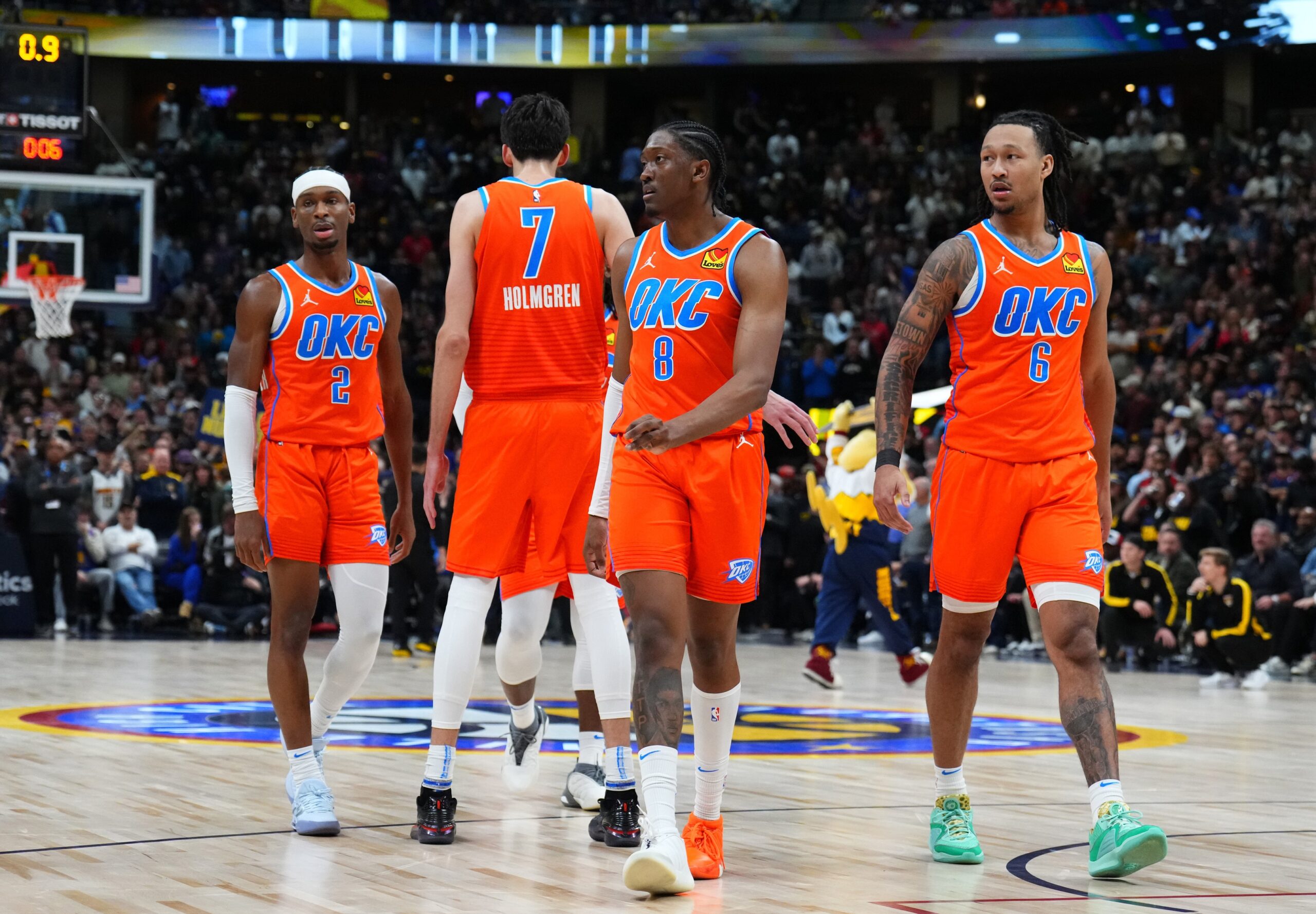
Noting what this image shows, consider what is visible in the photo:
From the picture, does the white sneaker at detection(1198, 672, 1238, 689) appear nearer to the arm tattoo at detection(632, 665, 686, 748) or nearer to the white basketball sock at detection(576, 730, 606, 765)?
the white basketball sock at detection(576, 730, 606, 765)

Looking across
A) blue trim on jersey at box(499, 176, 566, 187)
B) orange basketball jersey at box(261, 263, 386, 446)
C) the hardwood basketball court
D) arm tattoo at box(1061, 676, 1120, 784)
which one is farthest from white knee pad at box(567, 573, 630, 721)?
arm tattoo at box(1061, 676, 1120, 784)

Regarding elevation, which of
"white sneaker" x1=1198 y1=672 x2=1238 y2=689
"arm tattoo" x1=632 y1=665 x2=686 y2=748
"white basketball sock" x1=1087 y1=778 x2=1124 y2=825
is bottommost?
"white sneaker" x1=1198 y1=672 x2=1238 y2=689

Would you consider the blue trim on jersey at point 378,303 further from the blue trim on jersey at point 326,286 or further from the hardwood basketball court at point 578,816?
the hardwood basketball court at point 578,816

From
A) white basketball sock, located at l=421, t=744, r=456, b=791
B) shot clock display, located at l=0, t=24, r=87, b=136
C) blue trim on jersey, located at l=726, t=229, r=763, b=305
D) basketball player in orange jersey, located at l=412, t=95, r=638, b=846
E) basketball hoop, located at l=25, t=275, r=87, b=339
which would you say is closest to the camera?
blue trim on jersey, located at l=726, t=229, r=763, b=305

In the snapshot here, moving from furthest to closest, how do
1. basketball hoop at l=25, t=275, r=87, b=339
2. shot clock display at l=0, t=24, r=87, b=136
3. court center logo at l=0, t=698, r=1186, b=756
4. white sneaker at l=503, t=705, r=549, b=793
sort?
1. basketball hoop at l=25, t=275, r=87, b=339
2. shot clock display at l=0, t=24, r=87, b=136
3. court center logo at l=0, t=698, r=1186, b=756
4. white sneaker at l=503, t=705, r=549, b=793

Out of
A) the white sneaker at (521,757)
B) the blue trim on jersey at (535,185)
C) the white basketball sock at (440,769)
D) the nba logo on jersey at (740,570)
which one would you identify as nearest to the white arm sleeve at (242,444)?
the white basketball sock at (440,769)

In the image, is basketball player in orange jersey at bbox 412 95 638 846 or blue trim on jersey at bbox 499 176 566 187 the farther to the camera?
blue trim on jersey at bbox 499 176 566 187

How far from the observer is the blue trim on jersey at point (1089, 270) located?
5.08 m

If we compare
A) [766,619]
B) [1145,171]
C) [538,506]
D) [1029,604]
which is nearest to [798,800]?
[538,506]

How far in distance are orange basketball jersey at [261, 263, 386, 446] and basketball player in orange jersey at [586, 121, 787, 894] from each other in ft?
3.95

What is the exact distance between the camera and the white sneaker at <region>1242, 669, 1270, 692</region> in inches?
501

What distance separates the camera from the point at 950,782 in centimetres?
511

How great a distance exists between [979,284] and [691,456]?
3.70 ft

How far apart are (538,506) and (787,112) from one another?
85.6ft
